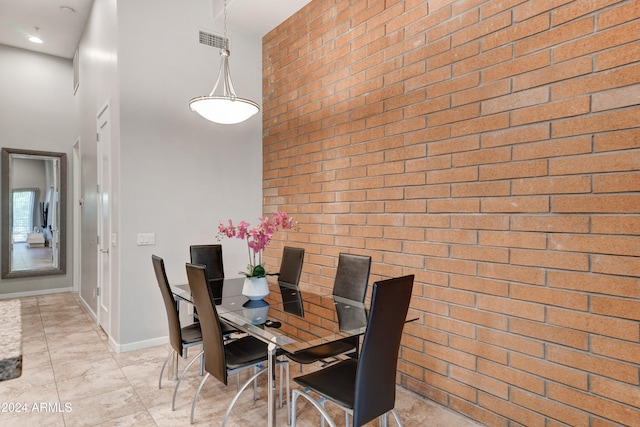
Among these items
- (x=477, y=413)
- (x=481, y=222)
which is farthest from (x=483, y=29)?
(x=477, y=413)

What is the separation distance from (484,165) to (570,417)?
1379 mm

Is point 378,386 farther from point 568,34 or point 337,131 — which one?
point 337,131

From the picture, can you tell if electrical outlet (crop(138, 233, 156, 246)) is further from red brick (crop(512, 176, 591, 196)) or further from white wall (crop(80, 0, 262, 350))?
red brick (crop(512, 176, 591, 196))

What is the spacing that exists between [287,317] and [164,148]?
7.89 ft

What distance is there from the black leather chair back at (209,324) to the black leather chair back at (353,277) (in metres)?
1.00

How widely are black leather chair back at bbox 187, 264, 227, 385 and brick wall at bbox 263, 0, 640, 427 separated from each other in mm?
1373

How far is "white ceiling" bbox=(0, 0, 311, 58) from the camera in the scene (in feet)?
12.3

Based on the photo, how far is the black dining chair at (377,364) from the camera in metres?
1.52

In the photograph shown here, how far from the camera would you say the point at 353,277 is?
2.62 metres

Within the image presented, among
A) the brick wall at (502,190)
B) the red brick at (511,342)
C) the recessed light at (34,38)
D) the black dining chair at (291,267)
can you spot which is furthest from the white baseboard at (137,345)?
the recessed light at (34,38)

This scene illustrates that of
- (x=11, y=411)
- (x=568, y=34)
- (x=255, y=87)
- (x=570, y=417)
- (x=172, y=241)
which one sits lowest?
(x=11, y=411)

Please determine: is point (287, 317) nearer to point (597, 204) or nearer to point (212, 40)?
point (597, 204)

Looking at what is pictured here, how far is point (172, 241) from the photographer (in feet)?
12.1

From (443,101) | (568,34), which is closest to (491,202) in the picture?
(443,101)
